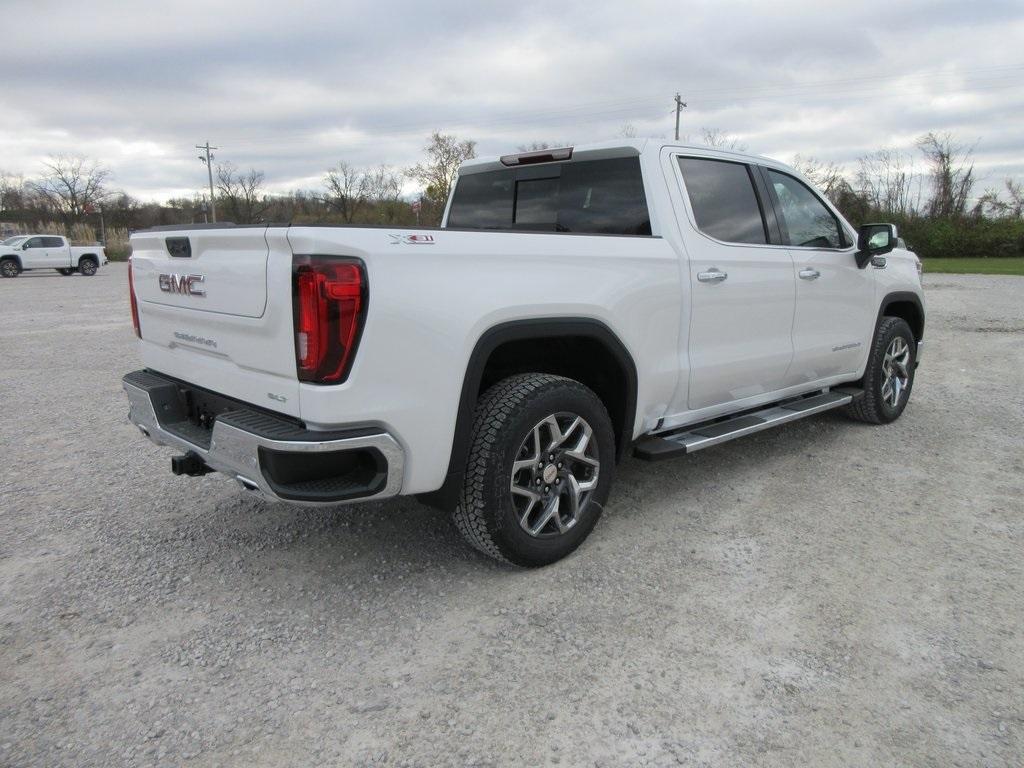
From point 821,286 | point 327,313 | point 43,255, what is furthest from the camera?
point 43,255

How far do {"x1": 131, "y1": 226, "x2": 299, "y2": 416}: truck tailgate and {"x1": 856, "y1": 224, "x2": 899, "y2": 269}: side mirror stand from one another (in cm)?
385

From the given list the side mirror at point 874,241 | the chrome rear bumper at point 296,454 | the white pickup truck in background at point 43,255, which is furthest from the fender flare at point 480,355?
the white pickup truck in background at point 43,255

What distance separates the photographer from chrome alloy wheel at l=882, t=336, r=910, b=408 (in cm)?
555

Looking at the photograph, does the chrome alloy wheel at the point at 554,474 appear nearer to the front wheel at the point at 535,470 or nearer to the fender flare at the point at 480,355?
the front wheel at the point at 535,470

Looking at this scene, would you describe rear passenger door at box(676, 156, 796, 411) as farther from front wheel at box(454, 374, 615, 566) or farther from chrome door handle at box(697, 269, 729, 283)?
front wheel at box(454, 374, 615, 566)

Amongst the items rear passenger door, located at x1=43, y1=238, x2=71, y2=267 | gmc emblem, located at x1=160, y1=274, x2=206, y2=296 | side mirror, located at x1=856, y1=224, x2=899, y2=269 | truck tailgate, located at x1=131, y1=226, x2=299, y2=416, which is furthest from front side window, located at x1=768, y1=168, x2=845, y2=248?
rear passenger door, located at x1=43, y1=238, x2=71, y2=267

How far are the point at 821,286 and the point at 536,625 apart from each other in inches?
117

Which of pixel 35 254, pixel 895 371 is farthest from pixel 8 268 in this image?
pixel 895 371

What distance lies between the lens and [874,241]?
15.8ft

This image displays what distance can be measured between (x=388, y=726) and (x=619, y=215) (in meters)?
2.64

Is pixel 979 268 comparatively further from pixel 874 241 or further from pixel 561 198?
pixel 561 198

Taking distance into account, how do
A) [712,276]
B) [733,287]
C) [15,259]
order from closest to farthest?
1. [712,276]
2. [733,287]
3. [15,259]

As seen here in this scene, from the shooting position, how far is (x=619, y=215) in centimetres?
382

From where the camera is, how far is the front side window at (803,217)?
4.48 metres
